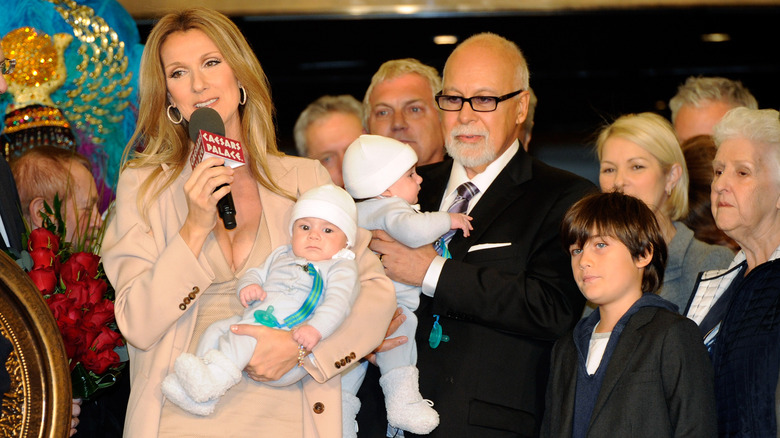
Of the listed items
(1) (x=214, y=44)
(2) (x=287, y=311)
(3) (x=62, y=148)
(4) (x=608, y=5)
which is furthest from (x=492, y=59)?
(4) (x=608, y=5)

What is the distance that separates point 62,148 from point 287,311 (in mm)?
1710

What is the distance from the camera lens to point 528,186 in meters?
3.26

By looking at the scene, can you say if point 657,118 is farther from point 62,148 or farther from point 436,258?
point 62,148

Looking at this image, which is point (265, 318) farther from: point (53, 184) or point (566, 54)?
point (566, 54)

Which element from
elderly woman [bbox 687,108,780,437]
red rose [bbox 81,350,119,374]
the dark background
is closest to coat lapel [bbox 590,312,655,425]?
elderly woman [bbox 687,108,780,437]

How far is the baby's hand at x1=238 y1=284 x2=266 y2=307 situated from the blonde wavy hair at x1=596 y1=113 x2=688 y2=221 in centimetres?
211

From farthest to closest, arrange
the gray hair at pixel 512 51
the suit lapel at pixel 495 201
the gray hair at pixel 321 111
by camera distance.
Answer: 1. the gray hair at pixel 321 111
2. the gray hair at pixel 512 51
3. the suit lapel at pixel 495 201

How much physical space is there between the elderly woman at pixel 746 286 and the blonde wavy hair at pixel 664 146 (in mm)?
932

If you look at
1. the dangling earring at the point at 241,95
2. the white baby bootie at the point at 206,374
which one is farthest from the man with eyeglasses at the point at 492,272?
the white baby bootie at the point at 206,374

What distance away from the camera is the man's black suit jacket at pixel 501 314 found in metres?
2.99

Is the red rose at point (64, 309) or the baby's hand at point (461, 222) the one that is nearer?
the red rose at point (64, 309)

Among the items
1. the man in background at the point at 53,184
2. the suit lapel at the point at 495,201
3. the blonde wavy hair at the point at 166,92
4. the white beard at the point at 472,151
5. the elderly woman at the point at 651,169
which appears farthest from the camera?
the elderly woman at the point at 651,169

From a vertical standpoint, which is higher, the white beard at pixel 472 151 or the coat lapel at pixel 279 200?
the white beard at pixel 472 151

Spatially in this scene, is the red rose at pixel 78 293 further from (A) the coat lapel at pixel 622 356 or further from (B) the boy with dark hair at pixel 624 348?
(A) the coat lapel at pixel 622 356
